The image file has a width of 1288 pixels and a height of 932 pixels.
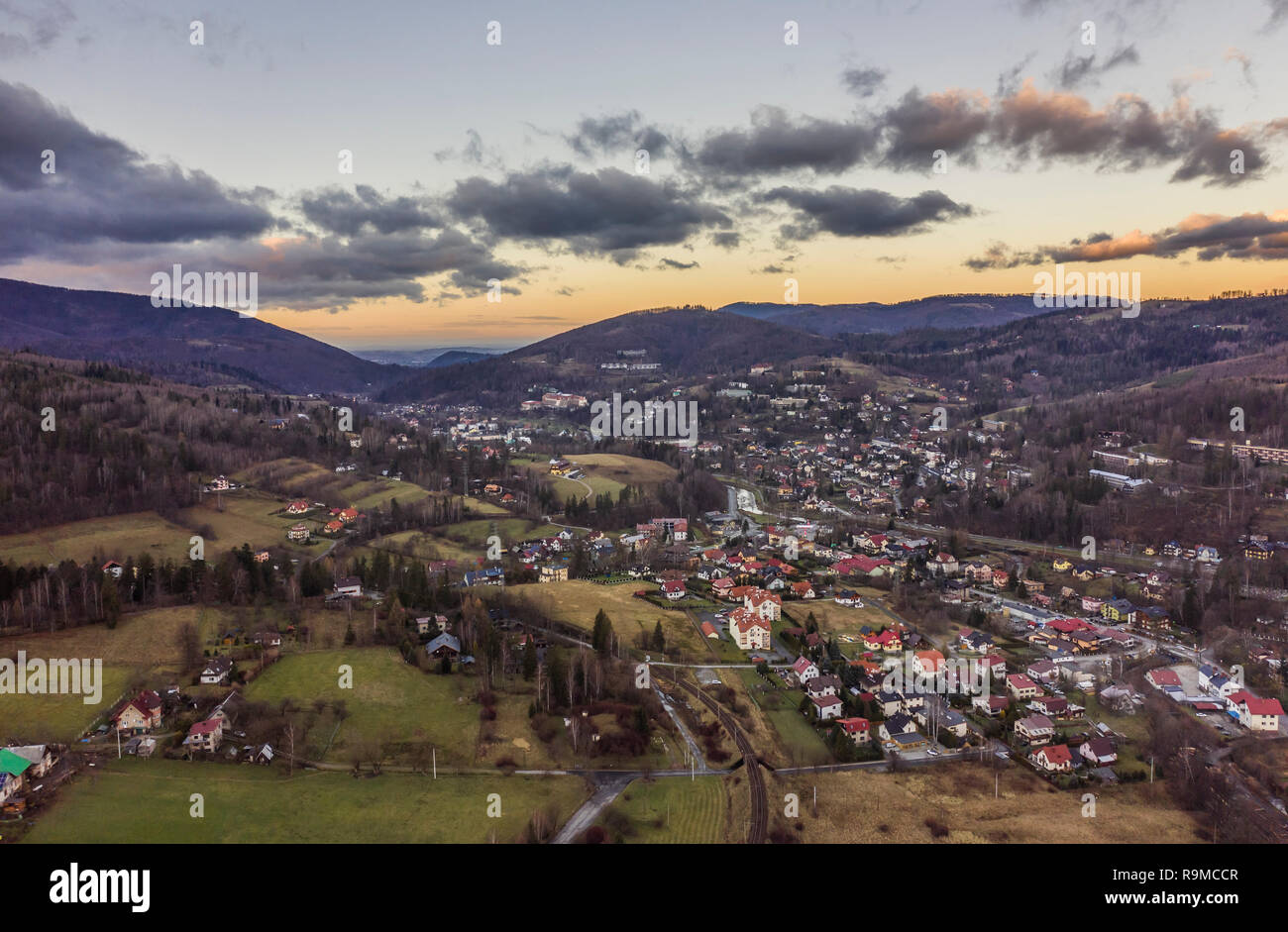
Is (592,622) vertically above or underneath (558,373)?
underneath

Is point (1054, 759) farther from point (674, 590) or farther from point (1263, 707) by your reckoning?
point (674, 590)

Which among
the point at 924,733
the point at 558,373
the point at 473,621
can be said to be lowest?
the point at 924,733

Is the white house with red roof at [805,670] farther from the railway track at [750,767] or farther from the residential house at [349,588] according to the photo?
the residential house at [349,588]

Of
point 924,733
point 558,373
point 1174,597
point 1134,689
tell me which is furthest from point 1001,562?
point 558,373

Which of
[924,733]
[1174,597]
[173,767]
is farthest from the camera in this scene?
[1174,597]

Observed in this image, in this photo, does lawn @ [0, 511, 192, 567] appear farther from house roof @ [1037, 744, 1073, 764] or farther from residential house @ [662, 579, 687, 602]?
house roof @ [1037, 744, 1073, 764]

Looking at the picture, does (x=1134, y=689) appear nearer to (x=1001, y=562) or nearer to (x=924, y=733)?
(x=924, y=733)

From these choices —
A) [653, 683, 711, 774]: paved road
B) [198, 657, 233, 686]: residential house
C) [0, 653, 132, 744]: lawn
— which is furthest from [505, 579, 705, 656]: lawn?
[0, 653, 132, 744]: lawn

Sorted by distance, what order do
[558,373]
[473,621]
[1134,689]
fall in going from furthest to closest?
[558,373] → [473,621] → [1134,689]
